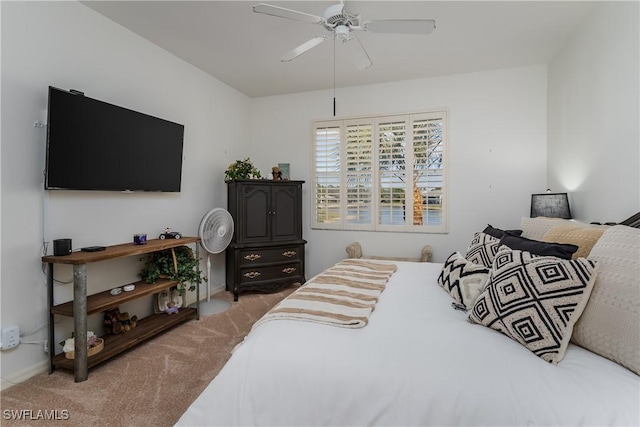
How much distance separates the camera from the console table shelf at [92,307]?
1935 mm

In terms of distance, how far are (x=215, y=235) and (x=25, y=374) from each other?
5.53 feet

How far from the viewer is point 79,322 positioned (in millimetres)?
1922

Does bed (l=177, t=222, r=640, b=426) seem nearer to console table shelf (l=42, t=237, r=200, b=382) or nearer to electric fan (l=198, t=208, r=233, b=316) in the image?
console table shelf (l=42, t=237, r=200, b=382)

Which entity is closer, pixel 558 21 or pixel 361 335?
pixel 361 335

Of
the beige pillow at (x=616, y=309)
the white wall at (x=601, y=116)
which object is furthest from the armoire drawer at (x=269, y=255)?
the beige pillow at (x=616, y=309)

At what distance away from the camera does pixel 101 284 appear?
247 cm

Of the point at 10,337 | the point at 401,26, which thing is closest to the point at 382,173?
the point at 401,26

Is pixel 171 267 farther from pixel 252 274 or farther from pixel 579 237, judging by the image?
pixel 579 237

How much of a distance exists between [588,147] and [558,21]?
3.55 feet

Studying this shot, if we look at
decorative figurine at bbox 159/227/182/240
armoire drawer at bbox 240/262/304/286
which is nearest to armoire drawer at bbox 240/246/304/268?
armoire drawer at bbox 240/262/304/286

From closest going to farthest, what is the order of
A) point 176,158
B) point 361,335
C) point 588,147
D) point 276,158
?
point 361,335, point 588,147, point 176,158, point 276,158

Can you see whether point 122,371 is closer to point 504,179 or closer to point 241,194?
point 241,194

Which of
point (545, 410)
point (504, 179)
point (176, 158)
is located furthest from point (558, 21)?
point (176, 158)

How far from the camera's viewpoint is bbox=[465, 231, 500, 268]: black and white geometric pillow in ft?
6.19
